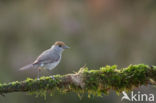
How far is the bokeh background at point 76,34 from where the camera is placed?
1416cm

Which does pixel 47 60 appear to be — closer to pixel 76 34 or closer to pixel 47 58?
pixel 47 58

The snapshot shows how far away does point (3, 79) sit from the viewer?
13625mm

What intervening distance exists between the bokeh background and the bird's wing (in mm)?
5677

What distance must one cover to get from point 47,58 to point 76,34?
803 cm

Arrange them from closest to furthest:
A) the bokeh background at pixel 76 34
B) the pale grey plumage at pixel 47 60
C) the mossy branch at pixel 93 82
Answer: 1. the mossy branch at pixel 93 82
2. the pale grey plumage at pixel 47 60
3. the bokeh background at pixel 76 34

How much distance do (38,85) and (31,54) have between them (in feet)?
26.5

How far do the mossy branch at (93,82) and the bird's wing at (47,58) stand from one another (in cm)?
144

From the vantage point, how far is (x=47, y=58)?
7590 millimetres

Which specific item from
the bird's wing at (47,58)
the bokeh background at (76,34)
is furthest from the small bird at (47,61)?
the bokeh background at (76,34)

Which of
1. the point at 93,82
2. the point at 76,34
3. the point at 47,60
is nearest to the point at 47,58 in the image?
the point at 47,60

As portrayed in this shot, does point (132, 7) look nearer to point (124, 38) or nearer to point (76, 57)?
point (124, 38)

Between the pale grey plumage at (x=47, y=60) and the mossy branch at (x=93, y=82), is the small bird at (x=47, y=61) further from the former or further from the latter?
the mossy branch at (x=93, y=82)

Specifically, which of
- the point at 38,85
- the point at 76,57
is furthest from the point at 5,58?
the point at 38,85

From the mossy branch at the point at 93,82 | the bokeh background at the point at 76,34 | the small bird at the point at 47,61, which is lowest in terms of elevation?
the mossy branch at the point at 93,82
